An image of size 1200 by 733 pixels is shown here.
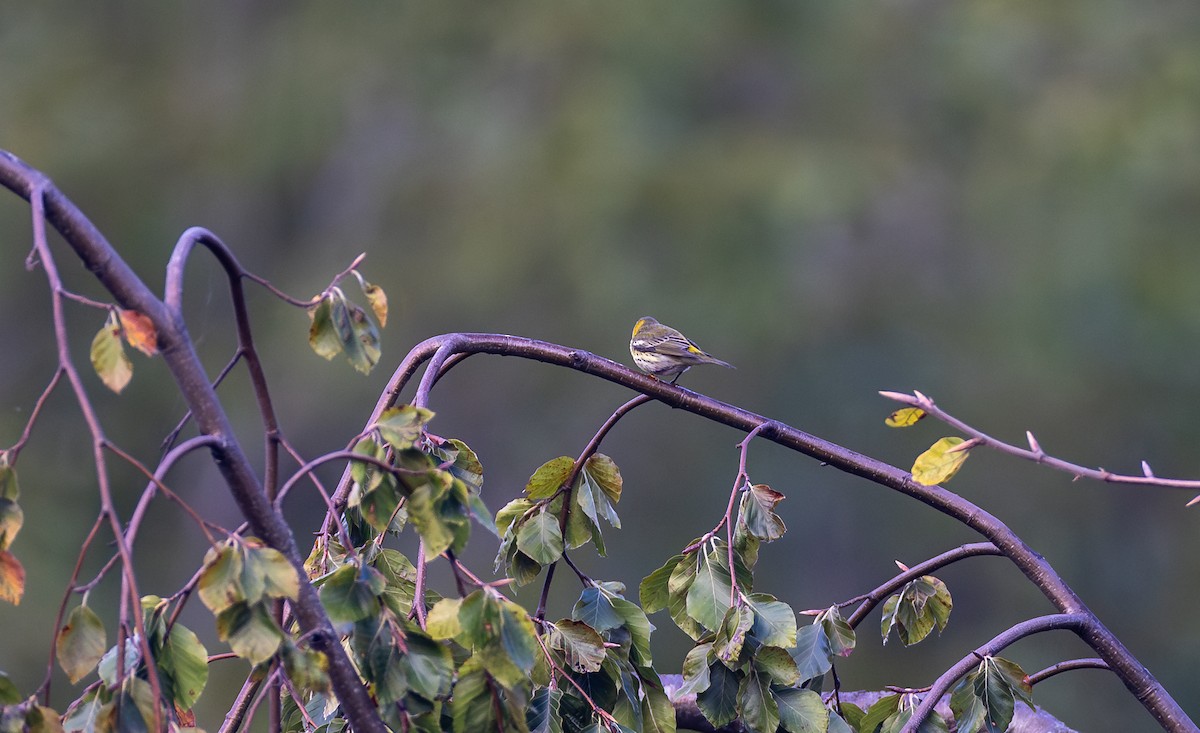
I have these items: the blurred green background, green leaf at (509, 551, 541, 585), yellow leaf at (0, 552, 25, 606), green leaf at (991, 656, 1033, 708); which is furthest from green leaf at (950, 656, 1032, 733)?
the blurred green background

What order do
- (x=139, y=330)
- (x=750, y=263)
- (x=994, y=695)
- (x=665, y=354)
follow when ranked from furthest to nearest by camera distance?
(x=750, y=263), (x=665, y=354), (x=994, y=695), (x=139, y=330)

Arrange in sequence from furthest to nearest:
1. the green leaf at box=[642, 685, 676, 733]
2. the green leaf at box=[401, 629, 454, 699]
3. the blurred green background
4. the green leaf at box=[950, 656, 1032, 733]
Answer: the blurred green background → the green leaf at box=[642, 685, 676, 733] → the green leaf at box=[950, 656, 1032, 733] → the green leaf at box=[401, 629, 454, 699]

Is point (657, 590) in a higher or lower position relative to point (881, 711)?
higher

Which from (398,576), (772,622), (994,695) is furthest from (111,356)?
(994,695)

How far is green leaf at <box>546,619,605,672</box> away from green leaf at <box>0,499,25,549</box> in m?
0.90

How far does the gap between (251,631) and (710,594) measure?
92 cm

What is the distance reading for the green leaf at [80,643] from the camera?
1.81m

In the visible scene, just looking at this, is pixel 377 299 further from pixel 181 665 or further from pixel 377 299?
pixel 181 665

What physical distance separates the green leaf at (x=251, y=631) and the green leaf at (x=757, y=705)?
3.09 ft

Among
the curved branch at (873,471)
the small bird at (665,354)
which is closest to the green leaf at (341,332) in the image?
the curved branch at (873,471)

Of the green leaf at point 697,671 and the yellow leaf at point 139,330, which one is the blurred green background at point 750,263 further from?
the yellow leaf at point 139,330

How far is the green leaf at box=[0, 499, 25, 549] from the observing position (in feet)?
6.17

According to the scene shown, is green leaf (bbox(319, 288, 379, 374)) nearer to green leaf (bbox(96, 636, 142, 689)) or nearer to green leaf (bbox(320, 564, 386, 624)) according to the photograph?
green leaf (bbox(320, 564, 386, 624))

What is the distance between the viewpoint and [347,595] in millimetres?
1911
